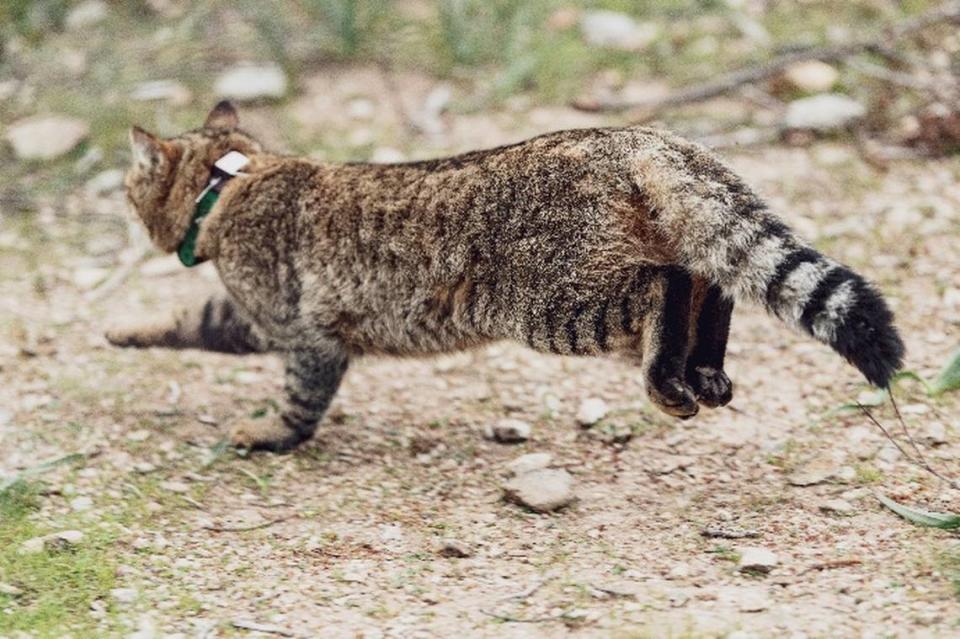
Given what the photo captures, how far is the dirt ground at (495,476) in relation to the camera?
134 inches

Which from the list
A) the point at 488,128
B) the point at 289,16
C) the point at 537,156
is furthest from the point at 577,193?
the point at 289,16

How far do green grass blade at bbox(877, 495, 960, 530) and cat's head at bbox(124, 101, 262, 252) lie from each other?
9.66 feet

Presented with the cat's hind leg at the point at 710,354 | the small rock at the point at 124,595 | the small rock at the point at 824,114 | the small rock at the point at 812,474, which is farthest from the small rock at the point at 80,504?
the small rock at the point at 824,114

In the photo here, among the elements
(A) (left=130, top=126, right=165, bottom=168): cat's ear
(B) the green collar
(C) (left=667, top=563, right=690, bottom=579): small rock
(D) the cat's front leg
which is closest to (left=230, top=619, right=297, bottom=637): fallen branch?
(C) (left=667, top=563, right=690, bottom=579): small rock

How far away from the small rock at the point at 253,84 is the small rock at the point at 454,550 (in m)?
4.11

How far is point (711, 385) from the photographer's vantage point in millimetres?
4062

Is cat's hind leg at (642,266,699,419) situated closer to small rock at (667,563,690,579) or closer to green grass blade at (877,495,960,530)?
small rock at (667,563,690,579)

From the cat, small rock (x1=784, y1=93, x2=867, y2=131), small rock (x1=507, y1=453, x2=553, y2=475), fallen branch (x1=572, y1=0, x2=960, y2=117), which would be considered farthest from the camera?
fallen branch (x1=572, y1=0, x2=960, y2=117)

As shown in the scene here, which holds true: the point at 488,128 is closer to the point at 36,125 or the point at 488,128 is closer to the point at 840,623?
the point at 36,125

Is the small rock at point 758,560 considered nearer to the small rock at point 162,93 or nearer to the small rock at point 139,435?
the small rock at point 139,435

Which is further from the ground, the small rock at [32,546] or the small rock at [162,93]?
the small rock at [162,93]

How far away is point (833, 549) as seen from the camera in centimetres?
359

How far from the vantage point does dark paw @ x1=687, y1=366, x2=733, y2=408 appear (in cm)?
406

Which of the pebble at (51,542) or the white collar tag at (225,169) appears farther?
the white collar tag at (225,169)
